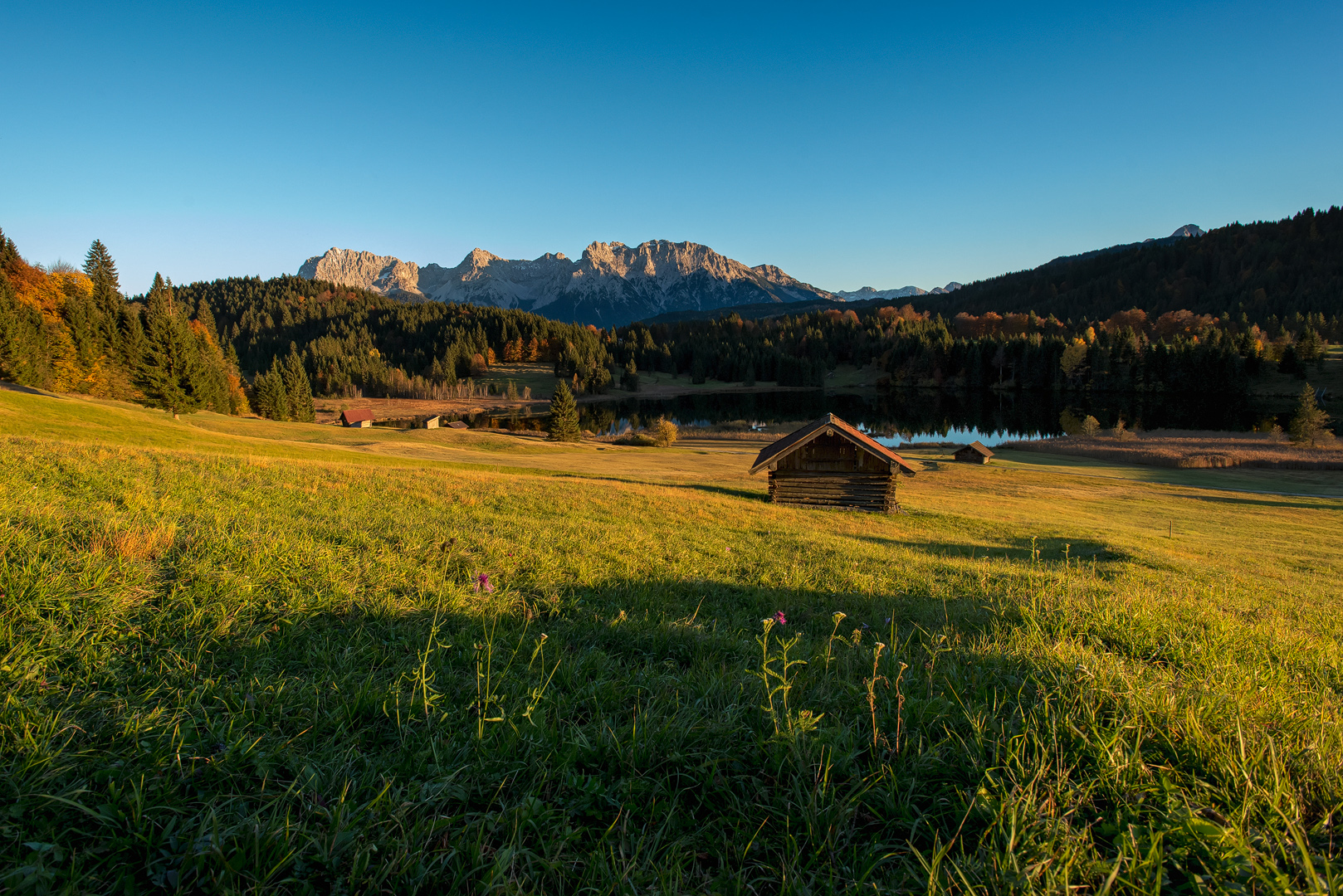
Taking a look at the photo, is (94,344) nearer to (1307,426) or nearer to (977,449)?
(977,449)

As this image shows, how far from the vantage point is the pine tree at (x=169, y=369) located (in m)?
53.1

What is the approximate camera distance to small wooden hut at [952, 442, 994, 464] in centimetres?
5422

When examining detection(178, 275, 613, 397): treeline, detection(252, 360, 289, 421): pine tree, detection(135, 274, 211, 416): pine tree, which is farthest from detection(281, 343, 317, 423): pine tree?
detection(135, 274, 211, 416): pine tree

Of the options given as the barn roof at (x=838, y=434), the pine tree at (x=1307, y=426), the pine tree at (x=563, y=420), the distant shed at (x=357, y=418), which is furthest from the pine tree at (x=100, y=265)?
the pine tree at (x=1307, y=426)

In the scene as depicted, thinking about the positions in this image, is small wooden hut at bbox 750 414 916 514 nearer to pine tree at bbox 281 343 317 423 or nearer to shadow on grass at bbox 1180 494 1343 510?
shadow on grass at bbox 1180 494 1343 510

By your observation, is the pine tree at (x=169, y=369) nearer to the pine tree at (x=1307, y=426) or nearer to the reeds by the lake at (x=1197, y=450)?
the reeds by the lake at (x=1197, y=450)

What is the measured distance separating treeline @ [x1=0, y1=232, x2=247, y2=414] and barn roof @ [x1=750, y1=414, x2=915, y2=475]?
61.0 metres

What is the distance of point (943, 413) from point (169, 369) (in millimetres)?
115273

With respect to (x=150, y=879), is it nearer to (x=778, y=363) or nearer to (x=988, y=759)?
Result: (x=988, y=759)

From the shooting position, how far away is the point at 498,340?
194m

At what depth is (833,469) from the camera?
77.8 ft

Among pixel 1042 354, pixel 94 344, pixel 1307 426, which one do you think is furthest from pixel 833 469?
pixel 1042 354

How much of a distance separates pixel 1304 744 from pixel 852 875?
231 cm

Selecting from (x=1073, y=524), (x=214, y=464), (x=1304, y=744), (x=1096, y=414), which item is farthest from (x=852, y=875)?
(x=1096, y=414)
